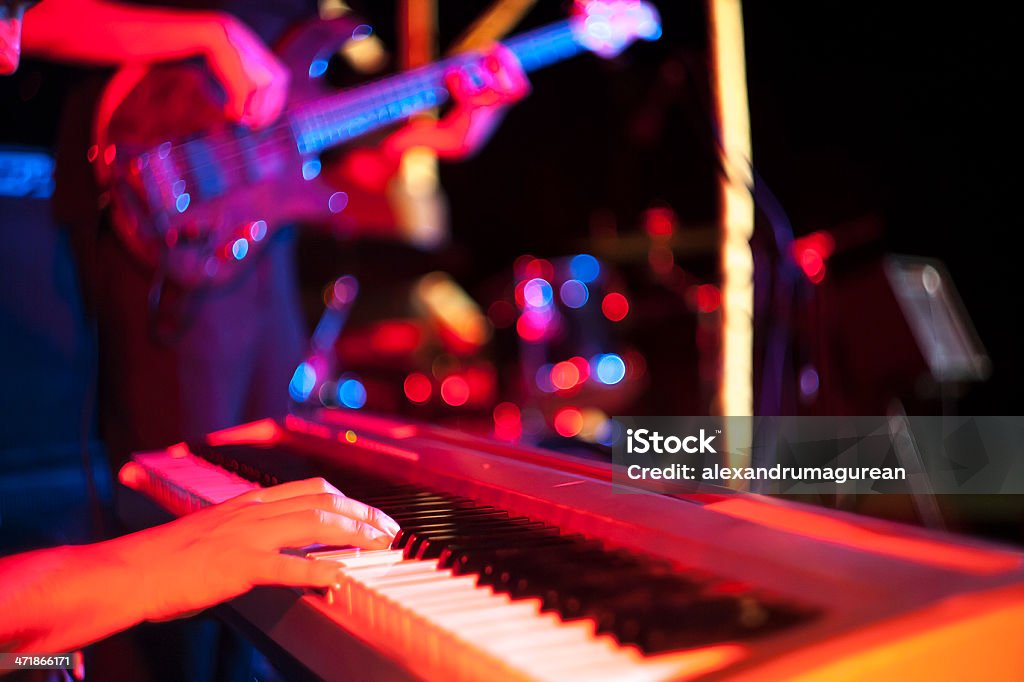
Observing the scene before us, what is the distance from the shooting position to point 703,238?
4.90 metres

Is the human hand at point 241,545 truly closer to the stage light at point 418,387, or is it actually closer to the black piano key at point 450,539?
the black piano key at point 450,539

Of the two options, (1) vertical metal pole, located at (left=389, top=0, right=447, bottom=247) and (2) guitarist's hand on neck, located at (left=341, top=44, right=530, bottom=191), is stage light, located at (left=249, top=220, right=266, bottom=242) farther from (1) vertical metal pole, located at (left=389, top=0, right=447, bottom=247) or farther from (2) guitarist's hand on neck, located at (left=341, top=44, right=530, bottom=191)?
(1) vertical metal pole, located at (left=389, top=0, right=447, bottom=247)

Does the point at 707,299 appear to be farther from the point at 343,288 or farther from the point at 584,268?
the point at 343,288

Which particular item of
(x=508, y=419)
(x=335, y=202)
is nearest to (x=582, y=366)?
(x=508, y=419)

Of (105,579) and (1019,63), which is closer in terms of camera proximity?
(105,579)

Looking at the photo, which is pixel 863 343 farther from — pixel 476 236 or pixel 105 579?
pixel 476 236

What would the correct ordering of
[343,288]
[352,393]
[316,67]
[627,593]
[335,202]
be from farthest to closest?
[352,393] → [343,288] → [335,202] → [316,67] → [627,593]

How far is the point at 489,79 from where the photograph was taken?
3.08m

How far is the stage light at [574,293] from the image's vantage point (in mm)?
5684

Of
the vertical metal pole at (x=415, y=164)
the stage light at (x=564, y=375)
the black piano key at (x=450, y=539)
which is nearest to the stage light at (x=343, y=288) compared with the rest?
the vertical metal pole at (x=415, y=164)

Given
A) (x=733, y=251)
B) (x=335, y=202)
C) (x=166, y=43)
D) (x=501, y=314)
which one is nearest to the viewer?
(x=733, y=251)

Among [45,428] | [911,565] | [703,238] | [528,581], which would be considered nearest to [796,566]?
[911,565]

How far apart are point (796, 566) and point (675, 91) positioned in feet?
4.22

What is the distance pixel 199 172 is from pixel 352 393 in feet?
8.79
